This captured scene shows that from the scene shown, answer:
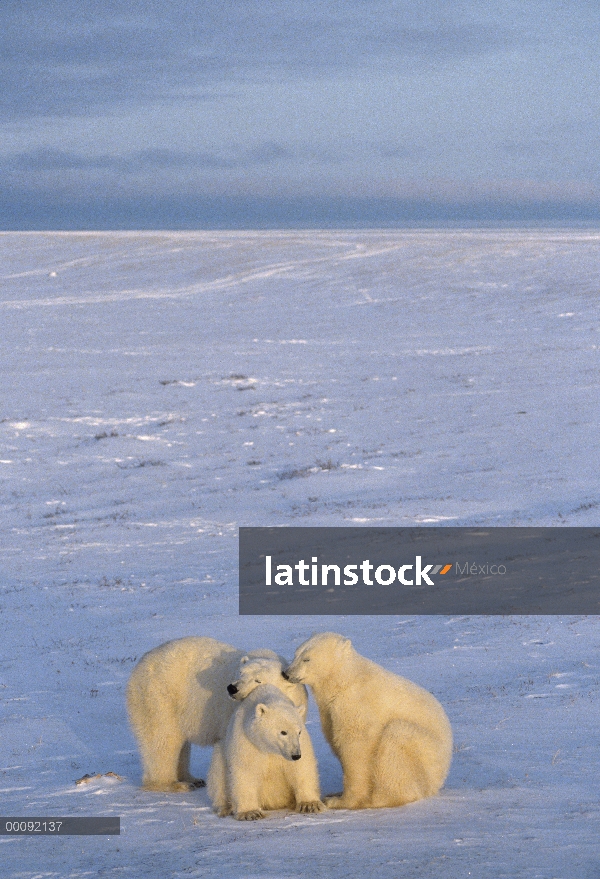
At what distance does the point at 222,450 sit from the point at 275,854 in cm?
1706

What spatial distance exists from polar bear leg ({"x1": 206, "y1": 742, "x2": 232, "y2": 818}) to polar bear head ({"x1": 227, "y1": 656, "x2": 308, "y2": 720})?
426mm

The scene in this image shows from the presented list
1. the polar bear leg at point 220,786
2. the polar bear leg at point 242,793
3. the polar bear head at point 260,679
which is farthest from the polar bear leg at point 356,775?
the polar bear leg at point 220,786

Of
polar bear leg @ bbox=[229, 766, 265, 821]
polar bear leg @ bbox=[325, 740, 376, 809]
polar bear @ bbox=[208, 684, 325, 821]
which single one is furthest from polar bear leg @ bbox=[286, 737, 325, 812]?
polar bear leg @ bbox=[229, 766, 265, 821]

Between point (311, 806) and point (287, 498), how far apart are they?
12543 mm

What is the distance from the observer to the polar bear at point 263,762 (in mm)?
5750

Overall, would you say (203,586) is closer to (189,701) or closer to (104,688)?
(104,688)

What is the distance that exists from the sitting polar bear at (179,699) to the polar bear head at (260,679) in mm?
16

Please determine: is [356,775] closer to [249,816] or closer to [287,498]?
[249,816]

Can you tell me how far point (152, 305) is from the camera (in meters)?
41.6

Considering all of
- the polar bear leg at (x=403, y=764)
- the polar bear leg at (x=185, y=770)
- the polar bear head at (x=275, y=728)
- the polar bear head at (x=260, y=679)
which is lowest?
the polar bear leg at (x=185, y=770)

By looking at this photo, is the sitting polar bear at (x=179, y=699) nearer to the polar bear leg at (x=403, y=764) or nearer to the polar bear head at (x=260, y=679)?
the polar bear head at (x=260, y=679)

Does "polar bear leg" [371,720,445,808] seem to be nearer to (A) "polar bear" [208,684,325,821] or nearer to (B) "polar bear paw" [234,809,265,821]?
(A) "polar bear" [208,684,325,821]

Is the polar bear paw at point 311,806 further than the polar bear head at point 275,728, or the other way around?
the polar bear paw at point 311,806

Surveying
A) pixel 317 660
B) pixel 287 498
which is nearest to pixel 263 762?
pixel 317 660
